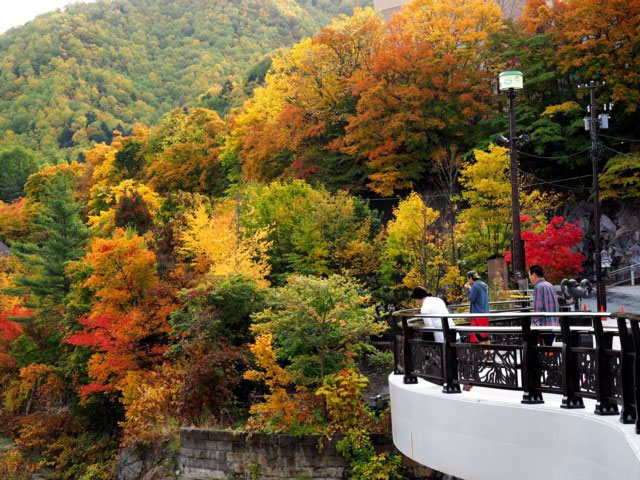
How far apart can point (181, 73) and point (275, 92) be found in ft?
420

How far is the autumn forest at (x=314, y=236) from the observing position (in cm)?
2345

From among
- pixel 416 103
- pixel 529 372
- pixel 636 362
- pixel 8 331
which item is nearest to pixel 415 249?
pixel 416 103

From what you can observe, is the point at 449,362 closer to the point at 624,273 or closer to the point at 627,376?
the point at 627,376

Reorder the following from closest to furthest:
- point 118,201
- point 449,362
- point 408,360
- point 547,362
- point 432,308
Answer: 1. point 547,362
2. point 449,362
3. point 432,308
4. point 408,360
5. point 118,201

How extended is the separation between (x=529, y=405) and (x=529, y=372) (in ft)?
1.11

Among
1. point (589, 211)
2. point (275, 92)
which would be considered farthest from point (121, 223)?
point (589, 211)

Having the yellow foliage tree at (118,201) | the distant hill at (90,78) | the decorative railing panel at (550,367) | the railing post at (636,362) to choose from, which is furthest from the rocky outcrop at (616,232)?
the distant hill at (90,78)

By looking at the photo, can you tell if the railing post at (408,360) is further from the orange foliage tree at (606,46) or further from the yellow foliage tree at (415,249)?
the orange foliage tree at (606,46)

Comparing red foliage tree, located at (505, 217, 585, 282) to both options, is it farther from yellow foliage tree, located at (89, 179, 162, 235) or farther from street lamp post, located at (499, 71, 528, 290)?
yellow foliage tree, located at (89, 179, 162, 235)

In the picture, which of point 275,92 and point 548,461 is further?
point 275,92

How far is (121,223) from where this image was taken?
48.4 meters

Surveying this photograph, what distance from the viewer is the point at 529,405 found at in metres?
8.75

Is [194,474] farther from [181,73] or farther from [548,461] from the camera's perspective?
[181,73]

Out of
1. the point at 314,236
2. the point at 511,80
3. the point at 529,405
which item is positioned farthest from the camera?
the point at 314,236
